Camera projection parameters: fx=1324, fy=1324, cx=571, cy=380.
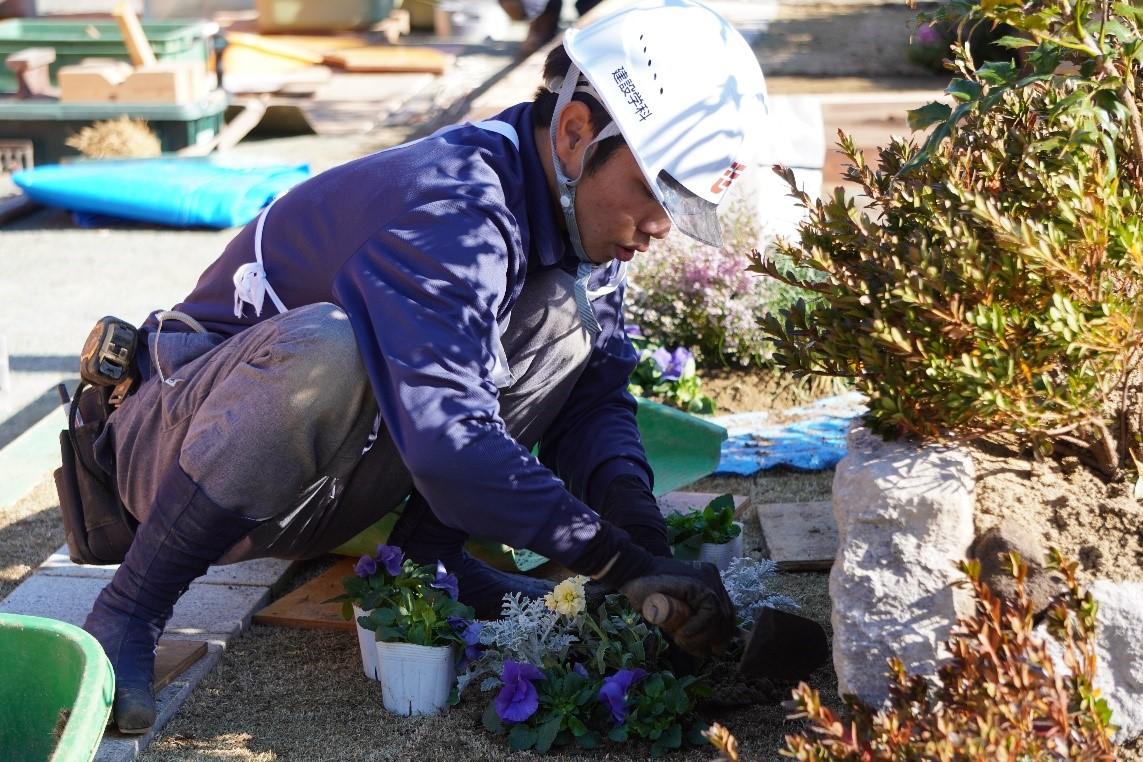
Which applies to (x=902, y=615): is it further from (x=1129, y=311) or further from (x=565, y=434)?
(x=565, y=434)

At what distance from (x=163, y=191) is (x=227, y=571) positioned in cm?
450

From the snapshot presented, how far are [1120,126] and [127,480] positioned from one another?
6.66 feet

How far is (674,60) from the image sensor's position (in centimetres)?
246

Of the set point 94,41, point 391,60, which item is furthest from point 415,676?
point 391,60

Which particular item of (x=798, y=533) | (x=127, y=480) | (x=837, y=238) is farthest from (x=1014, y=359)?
(x=127, y=480)

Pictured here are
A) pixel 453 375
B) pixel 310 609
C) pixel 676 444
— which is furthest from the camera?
pixel 676 444

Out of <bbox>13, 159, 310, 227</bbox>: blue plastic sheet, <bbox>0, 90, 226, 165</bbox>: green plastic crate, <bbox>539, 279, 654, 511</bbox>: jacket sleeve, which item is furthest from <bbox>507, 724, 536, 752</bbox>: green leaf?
<bbox>0, 90, 226, 165</bbox>: green plastic crate

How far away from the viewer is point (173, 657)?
9.16 ft

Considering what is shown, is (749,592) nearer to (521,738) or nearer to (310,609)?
(521,738)

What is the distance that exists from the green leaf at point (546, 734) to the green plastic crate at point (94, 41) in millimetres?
8135

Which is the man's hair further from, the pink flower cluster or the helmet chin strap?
the pink flower cluster

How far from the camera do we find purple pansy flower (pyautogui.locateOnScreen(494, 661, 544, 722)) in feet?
8.07

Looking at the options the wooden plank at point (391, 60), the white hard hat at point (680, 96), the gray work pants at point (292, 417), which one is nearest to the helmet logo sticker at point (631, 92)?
the white hard hat at point (680, 96)

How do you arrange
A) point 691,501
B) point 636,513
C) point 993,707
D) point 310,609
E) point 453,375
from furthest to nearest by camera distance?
point 691,501 → point 310,609 → point 636,513 → point 453,375 → point 993,707
